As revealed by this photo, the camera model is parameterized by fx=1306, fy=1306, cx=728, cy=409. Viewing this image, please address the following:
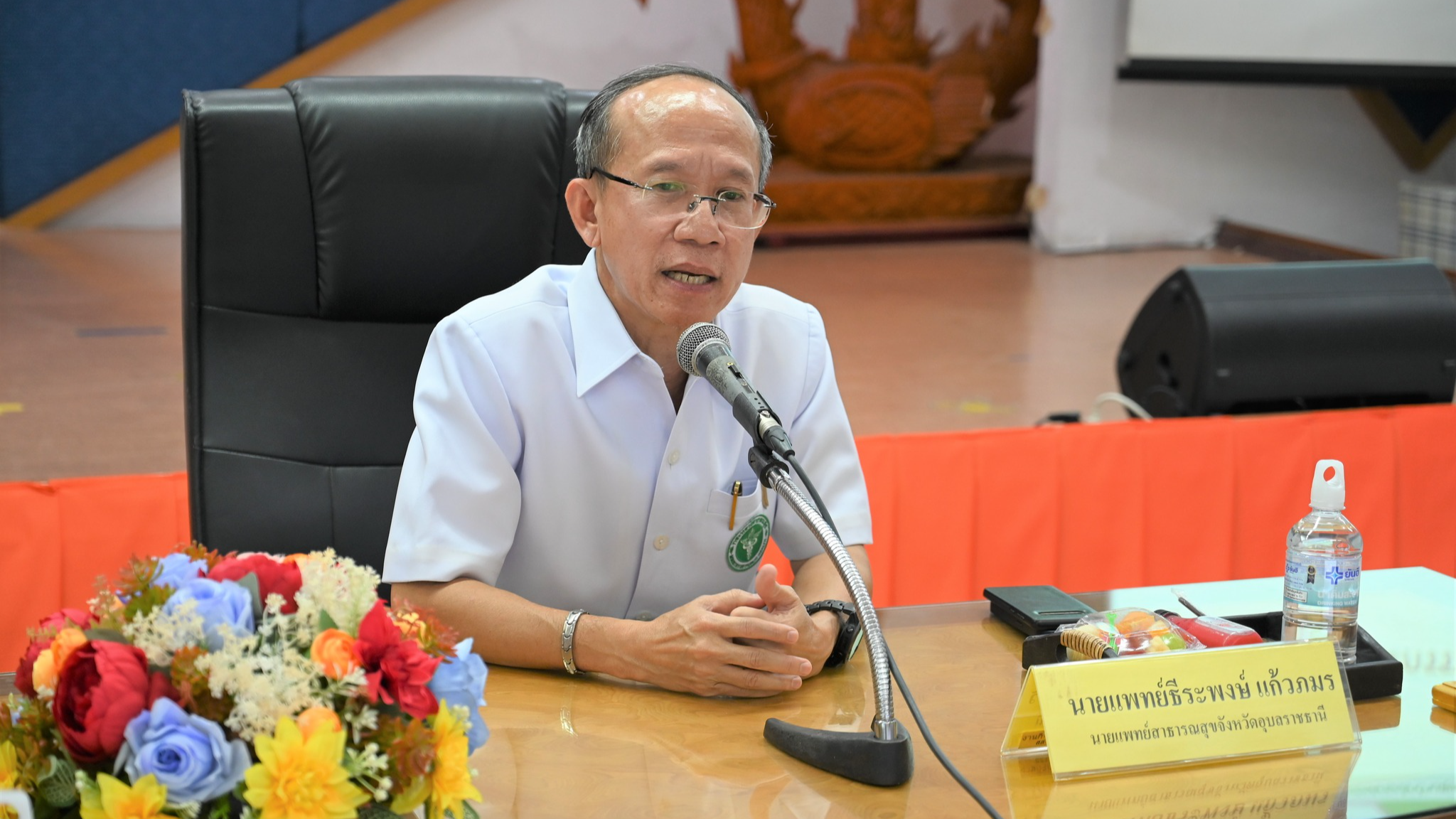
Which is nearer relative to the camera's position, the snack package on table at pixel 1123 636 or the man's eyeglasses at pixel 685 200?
the snack package on table at pixel 1123 636

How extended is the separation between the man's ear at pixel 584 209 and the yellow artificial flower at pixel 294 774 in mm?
780

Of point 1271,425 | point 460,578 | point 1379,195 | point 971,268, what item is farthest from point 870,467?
point 1379,195

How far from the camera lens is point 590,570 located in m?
1.47

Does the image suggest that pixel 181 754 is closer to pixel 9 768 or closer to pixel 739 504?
pixel 9 768

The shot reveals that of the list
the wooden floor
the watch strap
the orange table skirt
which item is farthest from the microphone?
the wooden floor

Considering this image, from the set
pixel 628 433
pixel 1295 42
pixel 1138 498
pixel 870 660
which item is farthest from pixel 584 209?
pixel 1295 42

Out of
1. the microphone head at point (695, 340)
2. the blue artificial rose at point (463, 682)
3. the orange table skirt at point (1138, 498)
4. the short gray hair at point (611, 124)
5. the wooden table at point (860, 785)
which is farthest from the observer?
the orange table skirt at point (1138, 498)

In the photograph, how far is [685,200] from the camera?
1337mm

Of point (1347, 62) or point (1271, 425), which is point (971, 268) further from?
point (1271, 425)

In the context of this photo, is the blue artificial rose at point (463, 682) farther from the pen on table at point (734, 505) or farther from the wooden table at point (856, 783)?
the pen on table at point (734, 505)

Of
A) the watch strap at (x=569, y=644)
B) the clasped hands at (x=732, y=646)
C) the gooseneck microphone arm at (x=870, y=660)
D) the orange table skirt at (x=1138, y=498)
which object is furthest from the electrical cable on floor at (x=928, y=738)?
the orange table skirt at (x=1138, y=498)

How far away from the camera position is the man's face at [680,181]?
1.33 metres

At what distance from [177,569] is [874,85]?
691cm

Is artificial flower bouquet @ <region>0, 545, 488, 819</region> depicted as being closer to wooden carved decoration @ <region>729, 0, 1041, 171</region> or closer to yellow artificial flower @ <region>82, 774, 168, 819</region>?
yellow artificial flower @ <region>82, 774, 168, 819</region>
